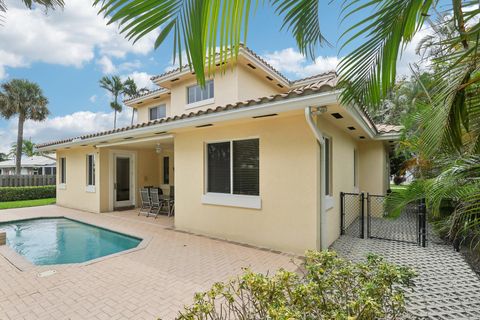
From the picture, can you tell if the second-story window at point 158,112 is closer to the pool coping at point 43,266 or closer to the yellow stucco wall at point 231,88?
the yellow stucco wall at point 231,88

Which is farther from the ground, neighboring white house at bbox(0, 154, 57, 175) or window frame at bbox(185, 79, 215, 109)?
window frame at bbox(185, 79, 215, 109)

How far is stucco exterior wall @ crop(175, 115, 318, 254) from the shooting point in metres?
6.91

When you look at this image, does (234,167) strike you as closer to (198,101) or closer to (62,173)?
(198,101)

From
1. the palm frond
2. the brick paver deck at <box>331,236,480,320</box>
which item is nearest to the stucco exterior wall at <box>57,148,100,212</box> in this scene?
the brick paver deck at <box>331,236,480,320</box>

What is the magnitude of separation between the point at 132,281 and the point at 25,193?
22.0 metres

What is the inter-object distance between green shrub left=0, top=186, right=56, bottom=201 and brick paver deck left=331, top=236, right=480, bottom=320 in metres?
24.3

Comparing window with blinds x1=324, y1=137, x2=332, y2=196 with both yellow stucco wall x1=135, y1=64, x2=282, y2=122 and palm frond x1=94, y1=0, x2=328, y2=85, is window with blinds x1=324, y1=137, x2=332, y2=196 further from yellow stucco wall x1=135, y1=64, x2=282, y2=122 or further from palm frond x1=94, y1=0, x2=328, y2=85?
palm frond x1=94, y1=0, x2=328, y2=85

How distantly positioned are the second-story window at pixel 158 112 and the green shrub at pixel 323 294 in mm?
14868

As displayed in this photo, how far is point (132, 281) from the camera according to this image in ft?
17.8

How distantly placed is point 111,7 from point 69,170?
18570 mm

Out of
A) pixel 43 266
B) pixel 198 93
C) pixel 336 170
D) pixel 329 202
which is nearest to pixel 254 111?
pixel 329 202

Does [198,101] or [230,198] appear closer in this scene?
[230,198]

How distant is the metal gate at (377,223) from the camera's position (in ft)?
25.9

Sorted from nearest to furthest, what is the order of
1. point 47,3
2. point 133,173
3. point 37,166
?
1. point 47,3
2. point 133,173
3. point 37,166
